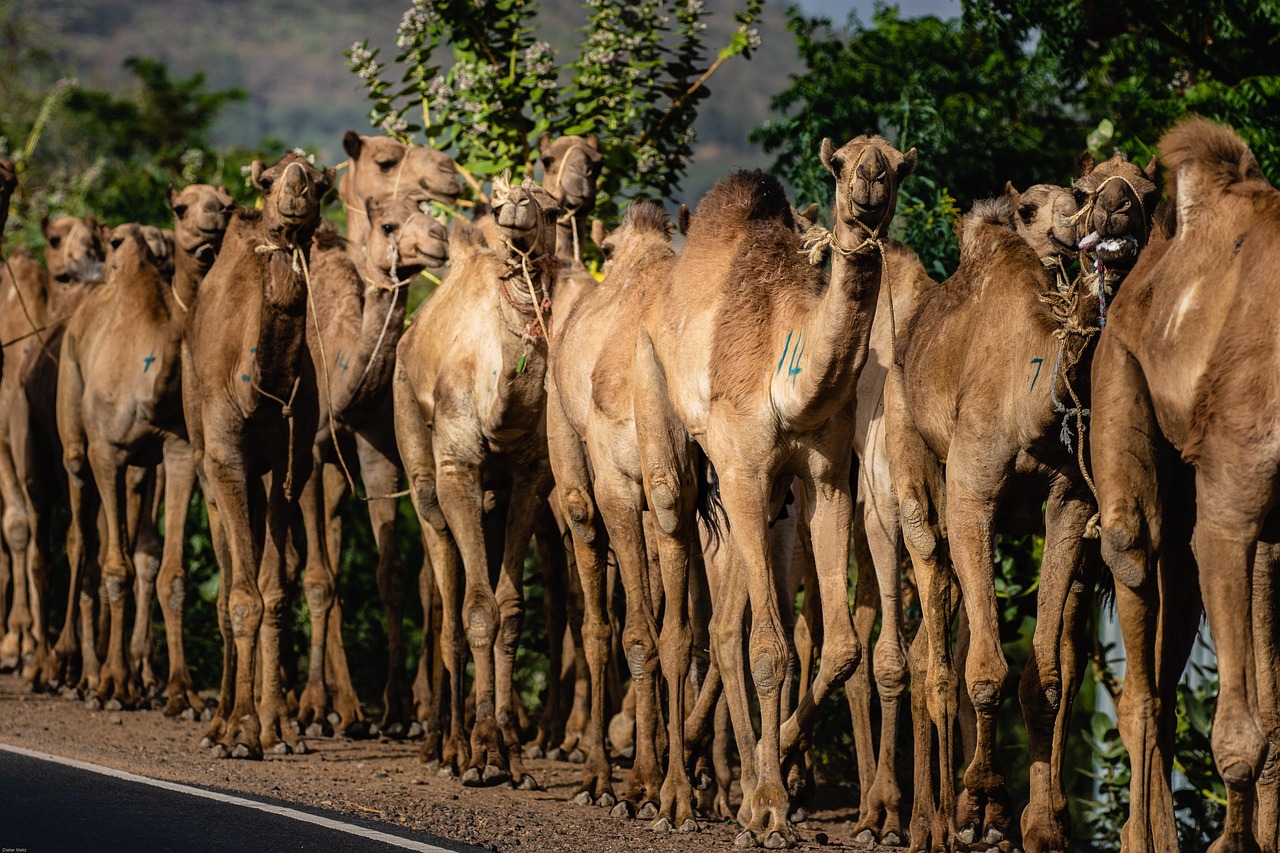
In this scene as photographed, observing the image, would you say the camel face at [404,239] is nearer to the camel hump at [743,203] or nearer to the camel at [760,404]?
the camel at [760,404]

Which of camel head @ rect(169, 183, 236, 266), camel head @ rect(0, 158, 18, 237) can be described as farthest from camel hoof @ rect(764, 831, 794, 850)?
camel head @ rect(0, 158, 18, 237)

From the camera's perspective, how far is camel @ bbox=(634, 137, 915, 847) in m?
7.30

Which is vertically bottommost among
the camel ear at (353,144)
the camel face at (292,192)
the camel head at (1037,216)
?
the camel head at (1037,216)

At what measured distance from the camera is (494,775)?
9.50 metres

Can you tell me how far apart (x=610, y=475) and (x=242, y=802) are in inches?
94.5

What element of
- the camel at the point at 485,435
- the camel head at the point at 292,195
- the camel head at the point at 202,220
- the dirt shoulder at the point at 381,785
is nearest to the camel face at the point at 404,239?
the camel at the point at 485,435

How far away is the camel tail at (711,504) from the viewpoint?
29.3 feet

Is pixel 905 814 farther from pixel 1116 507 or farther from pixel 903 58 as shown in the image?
pixel 903 58

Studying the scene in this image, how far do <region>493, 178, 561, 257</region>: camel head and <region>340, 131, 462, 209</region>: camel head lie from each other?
236 cm

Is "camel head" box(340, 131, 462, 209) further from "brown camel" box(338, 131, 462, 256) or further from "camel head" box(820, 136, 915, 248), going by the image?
"camel head" box(820, 136, 915, 248)

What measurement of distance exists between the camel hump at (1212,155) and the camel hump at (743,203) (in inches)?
94.7

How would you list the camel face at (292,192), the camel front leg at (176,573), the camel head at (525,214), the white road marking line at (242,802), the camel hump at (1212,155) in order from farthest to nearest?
the camel front leg at (176,573), the camel face at (292,192), the camel head at (525,214), the white road marking line at (242,802), the camel hump at (1212,155)

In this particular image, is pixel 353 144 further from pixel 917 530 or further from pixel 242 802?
pixel 917 530

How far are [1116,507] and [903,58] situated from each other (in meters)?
9.42
